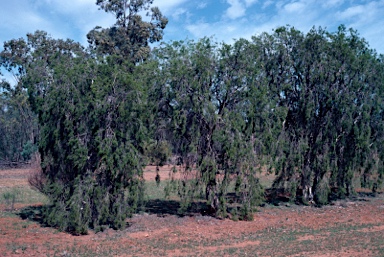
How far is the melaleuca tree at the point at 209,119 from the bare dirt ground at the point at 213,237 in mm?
1377

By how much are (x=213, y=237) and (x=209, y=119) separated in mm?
4783

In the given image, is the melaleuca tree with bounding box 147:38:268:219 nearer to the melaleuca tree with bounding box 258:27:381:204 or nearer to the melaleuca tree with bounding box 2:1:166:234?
the melaleuca tree with bounding box 2:1:166:234

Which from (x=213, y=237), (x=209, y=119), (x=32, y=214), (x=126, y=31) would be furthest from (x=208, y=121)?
(x=126, y=31)

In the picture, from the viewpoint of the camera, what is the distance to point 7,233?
51.5ft

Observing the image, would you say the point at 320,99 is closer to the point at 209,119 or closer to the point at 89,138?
the point at 209,119

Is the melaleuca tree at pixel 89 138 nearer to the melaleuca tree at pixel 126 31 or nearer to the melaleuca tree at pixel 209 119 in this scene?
the melaleuca tree at pixel 209 119

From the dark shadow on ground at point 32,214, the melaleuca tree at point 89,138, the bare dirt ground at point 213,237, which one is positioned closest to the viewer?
the bare dirt ground at point 213,237

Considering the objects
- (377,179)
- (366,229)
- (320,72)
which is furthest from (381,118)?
(366,229)

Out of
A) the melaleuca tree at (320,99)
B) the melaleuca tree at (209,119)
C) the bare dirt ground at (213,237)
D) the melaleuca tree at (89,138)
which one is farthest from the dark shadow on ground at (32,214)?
the melaleuca tree at (320,99)

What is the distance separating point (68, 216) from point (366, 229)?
11193 millimetres

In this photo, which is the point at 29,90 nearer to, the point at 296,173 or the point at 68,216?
the point at 68,216

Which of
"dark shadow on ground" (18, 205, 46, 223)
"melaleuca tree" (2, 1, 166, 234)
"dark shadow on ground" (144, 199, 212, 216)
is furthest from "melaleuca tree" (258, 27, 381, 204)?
"dark shadow on ground" (18, 205, 46, 223)

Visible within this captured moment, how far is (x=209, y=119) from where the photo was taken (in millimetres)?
18422

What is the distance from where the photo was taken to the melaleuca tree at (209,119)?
60.1ft
